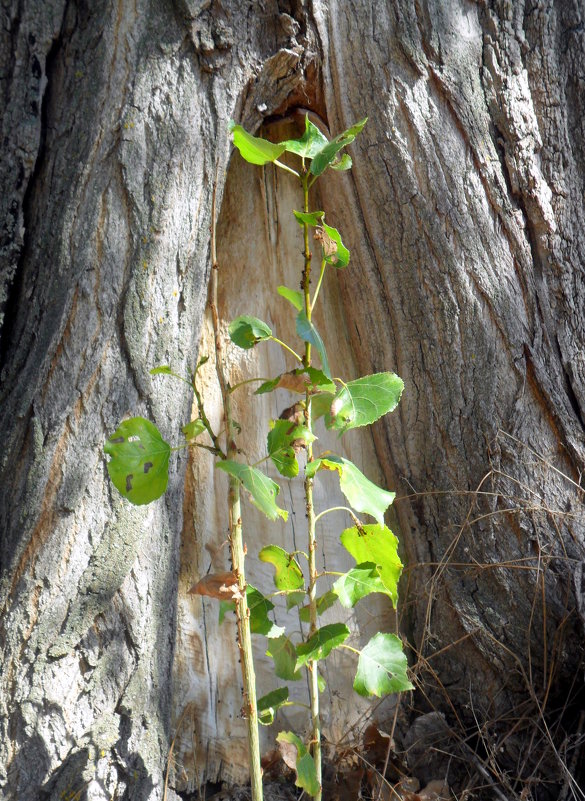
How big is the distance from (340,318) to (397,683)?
116 cm

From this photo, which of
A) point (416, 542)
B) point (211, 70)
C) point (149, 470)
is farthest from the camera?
point (416, 542)

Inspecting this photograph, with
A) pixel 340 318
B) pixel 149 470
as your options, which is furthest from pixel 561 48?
pixel 149 470

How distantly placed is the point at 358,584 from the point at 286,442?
0.30 metres

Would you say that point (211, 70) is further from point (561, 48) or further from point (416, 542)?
point (416, 542)

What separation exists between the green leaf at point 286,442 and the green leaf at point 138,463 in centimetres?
20

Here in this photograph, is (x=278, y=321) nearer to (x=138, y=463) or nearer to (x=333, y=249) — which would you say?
(x=333, y=249)

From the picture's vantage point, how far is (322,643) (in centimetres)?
130

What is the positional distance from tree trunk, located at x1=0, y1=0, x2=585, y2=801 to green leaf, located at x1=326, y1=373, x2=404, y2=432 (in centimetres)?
63

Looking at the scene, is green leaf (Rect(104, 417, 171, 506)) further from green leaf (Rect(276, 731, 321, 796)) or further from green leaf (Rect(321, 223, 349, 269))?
green leaf (Rect(276, 731, 321, 796))

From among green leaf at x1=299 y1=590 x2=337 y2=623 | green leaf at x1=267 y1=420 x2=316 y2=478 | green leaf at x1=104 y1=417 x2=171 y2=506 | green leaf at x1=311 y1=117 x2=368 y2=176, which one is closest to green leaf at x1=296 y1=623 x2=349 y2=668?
green leaf at x1=299 y1=590 x2=337 y2=623

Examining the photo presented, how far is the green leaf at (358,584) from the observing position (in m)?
1.28

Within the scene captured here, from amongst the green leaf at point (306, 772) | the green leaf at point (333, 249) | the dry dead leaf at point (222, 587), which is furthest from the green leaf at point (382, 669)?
the green leaf at point (333, 249)

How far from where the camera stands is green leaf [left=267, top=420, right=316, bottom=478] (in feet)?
4.22

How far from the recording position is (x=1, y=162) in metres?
1.86
